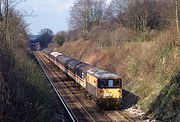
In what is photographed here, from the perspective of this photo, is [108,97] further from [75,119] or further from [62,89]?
[62,89]

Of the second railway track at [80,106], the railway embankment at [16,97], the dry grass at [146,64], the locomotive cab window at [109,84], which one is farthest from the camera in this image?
the locomotive cab window at [109,84]

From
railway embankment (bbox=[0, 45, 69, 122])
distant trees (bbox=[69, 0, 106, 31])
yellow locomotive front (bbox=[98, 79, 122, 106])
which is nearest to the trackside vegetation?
yellow locomotive front (bbox=[98, 79, 122, 106])

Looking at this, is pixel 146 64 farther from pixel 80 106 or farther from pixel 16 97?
pixel 16 97

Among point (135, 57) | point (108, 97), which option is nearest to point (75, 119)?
point (108, 97)

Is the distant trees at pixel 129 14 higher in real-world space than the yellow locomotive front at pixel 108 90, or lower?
higher

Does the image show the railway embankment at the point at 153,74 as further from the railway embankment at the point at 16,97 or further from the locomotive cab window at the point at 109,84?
the railway embankment at the point at 16,97

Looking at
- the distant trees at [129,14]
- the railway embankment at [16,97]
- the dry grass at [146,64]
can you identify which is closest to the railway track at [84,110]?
the dry grass at [146,64]

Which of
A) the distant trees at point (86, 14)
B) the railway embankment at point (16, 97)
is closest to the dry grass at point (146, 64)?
the railway embankment at point (16, 97)

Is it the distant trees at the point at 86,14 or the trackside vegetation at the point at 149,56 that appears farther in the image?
the distant trees at the point at 86,14

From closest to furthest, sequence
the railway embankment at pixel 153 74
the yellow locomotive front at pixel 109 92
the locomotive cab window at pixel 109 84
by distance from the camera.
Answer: the railway embankment at pixel 153 74, the yellow locomotive front at pixel 109 92, the locomotive cab window at pixel 109 84

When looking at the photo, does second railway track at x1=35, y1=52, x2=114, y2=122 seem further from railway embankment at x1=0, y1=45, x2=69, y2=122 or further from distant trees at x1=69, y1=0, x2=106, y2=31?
distant trees at x1=69, y1=0, x2=106, y2=31

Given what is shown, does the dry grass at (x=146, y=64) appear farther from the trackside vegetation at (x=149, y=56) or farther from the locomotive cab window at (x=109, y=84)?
the locomotive cab window at (x=109, y=84)

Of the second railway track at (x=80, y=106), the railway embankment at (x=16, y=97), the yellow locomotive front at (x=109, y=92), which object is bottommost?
the second railway track at (x=80, y=106)

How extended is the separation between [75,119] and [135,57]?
1229 cm
